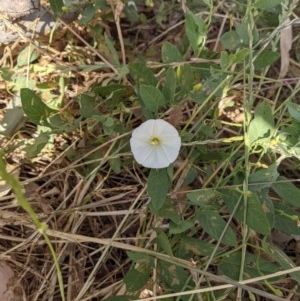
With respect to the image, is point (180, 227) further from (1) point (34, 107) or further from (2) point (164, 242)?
(1) point (34, 107)

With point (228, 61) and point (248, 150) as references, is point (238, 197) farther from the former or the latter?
point (228, 61)

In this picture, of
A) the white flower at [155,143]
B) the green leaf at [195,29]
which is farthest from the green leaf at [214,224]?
the green leaf at [195,29]

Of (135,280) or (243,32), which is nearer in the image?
(135,280)

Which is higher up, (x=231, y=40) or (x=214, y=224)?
(x=231, y=40)

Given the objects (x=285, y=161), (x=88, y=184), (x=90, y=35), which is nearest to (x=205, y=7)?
(x=90, y=35)

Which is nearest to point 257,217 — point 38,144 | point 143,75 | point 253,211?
point 253,211

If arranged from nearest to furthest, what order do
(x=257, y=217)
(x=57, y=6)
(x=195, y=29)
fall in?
(x=257, y=217)
(x=195, y=29)
(x=57, y=6)

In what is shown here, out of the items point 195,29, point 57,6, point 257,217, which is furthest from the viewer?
point 57,6
